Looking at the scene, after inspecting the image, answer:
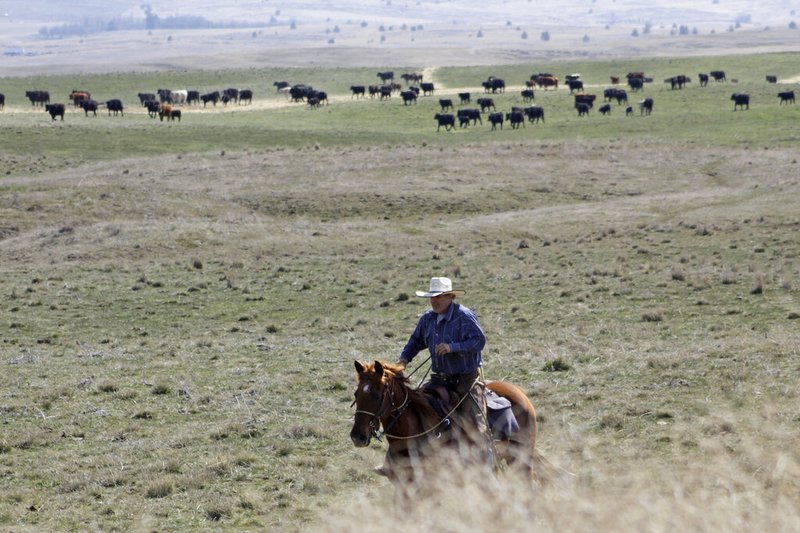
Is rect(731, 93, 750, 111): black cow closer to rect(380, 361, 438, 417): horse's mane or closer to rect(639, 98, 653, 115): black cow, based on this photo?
rect(639, 98, 653, 115): black cow

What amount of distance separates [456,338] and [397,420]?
1008 millimetres

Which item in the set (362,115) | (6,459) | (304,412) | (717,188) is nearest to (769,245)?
(717,188)

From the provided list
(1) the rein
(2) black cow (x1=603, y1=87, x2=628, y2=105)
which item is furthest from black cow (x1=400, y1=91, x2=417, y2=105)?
(1) the rein

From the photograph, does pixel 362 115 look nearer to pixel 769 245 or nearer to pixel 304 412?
pixel 769 245

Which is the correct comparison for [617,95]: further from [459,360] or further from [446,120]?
[459,360]

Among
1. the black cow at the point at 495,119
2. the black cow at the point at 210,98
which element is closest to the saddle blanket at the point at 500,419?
the black cow at the point at 495,119

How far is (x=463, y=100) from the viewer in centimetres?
9675

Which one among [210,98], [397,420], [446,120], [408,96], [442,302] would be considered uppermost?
[442,302]

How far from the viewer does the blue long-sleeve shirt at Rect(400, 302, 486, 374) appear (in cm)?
1101

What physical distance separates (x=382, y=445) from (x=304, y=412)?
2.11m

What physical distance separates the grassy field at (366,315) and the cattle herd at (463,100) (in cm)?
1154

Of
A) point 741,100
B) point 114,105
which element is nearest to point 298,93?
point 114,105

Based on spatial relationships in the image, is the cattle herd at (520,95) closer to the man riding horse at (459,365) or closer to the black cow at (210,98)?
the black cow at (210,98)

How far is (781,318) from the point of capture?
23.2 m
